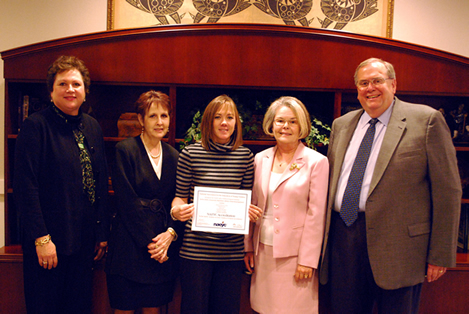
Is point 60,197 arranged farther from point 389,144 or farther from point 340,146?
point 389,144

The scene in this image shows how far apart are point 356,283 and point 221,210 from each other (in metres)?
0.87

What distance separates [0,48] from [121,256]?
2406 millimetres

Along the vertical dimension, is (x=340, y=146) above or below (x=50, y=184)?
above

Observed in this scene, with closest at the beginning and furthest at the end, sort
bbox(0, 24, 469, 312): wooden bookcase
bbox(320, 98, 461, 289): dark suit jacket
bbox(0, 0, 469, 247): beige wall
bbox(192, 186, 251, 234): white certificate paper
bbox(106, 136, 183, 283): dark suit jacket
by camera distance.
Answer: bbox(320, 98, 461, 289): dark suit jacket, bbox(192, 186, 251, 234): white certificate paper, bbox(106, 136, 183, 283): dark suit jacket, bbox(0, 24, 469, 312): wooden bookcase, bbox(0, 0, 469, 247): beige wall

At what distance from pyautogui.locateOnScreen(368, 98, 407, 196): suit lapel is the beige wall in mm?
1665

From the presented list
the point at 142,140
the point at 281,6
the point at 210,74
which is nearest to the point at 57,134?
the point at 142,140

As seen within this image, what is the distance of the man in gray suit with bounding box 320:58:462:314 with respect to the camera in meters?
1.62

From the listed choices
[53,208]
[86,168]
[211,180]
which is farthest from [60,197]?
[211,180]

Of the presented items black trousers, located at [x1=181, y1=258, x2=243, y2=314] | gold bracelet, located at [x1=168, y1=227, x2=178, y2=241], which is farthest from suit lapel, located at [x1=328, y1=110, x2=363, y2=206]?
gold bracelet, located at [x1=168, y1=227, x2=178, y2=241]

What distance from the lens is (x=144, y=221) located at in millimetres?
1840

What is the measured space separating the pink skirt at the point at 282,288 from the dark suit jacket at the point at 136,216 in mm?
600

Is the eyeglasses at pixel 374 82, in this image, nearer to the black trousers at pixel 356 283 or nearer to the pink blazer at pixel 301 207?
the pink blazer at pixel 301 207

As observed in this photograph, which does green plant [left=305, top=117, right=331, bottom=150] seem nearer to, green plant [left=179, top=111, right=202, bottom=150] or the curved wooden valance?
the curved wooden valance

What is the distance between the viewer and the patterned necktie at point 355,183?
1712 mm
